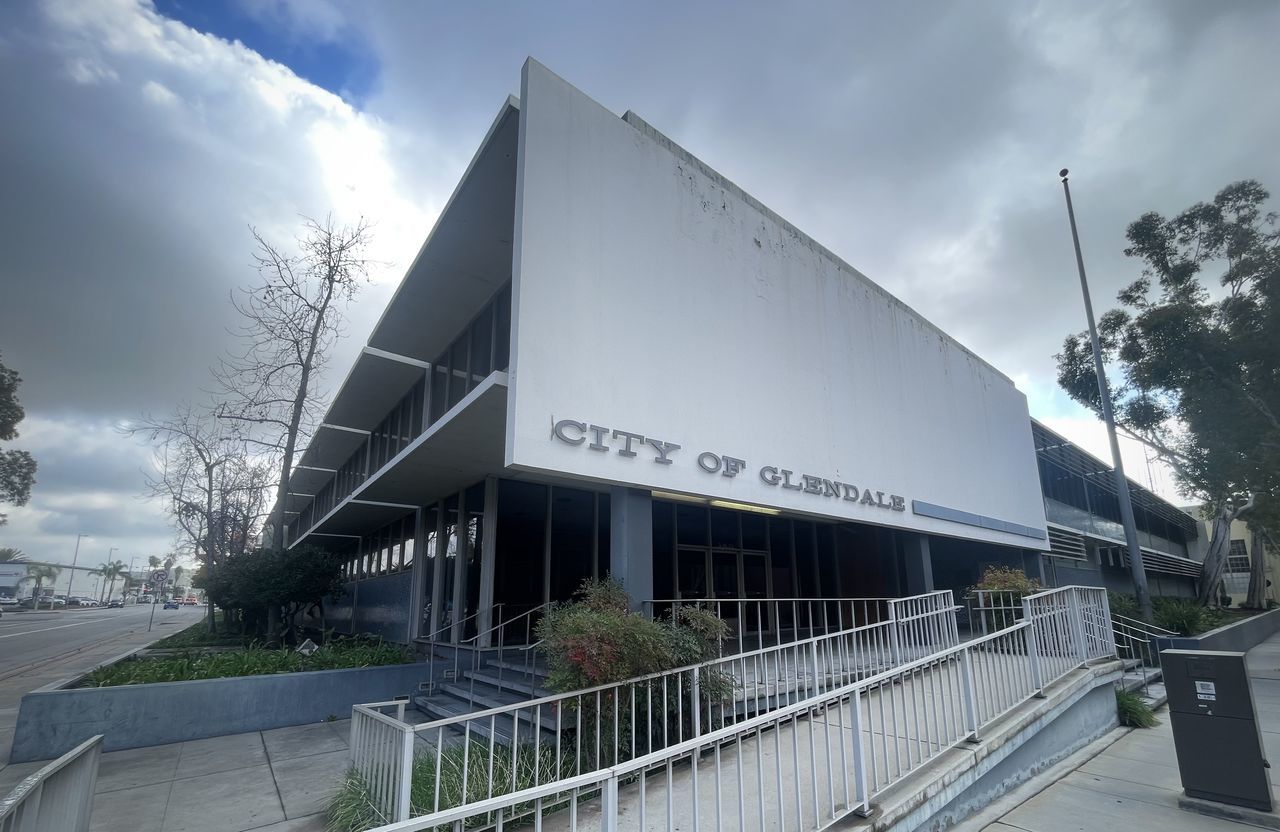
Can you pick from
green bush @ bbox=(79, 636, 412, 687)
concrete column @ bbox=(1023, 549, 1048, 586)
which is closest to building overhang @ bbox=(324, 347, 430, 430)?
green bush @ bbox=(79, 636, 412, 687)

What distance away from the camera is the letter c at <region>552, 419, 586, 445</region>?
700cm

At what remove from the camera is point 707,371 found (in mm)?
8977

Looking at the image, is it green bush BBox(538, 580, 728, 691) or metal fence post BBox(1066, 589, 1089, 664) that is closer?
green bush BBox(538, 580, 728, 691)

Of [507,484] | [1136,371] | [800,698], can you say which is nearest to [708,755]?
[800,698]

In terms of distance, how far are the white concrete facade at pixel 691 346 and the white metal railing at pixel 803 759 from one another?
120 inches

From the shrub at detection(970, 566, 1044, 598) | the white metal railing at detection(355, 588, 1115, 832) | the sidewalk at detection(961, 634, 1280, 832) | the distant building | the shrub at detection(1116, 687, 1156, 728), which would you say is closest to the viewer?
the white metal railing at detection(355, 588, 1115, 832)

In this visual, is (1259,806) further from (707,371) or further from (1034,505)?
(1034,505)

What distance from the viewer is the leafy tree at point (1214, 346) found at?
15.5m

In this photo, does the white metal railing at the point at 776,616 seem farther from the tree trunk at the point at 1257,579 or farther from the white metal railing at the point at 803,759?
the tree trunk at the point at 1257,579

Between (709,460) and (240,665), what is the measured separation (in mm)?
7948

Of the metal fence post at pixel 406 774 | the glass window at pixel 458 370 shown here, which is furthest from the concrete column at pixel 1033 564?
the metal fence post at pixel 406 774

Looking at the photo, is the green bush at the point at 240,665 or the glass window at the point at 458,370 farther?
the glass window at the point at 458,370

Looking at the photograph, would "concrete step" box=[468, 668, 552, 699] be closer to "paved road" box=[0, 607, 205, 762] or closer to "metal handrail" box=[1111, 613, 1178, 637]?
"paved road" box=[0, 607, 205, 762]

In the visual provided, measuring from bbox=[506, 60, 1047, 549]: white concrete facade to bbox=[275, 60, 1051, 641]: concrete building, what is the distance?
1.4 inches
